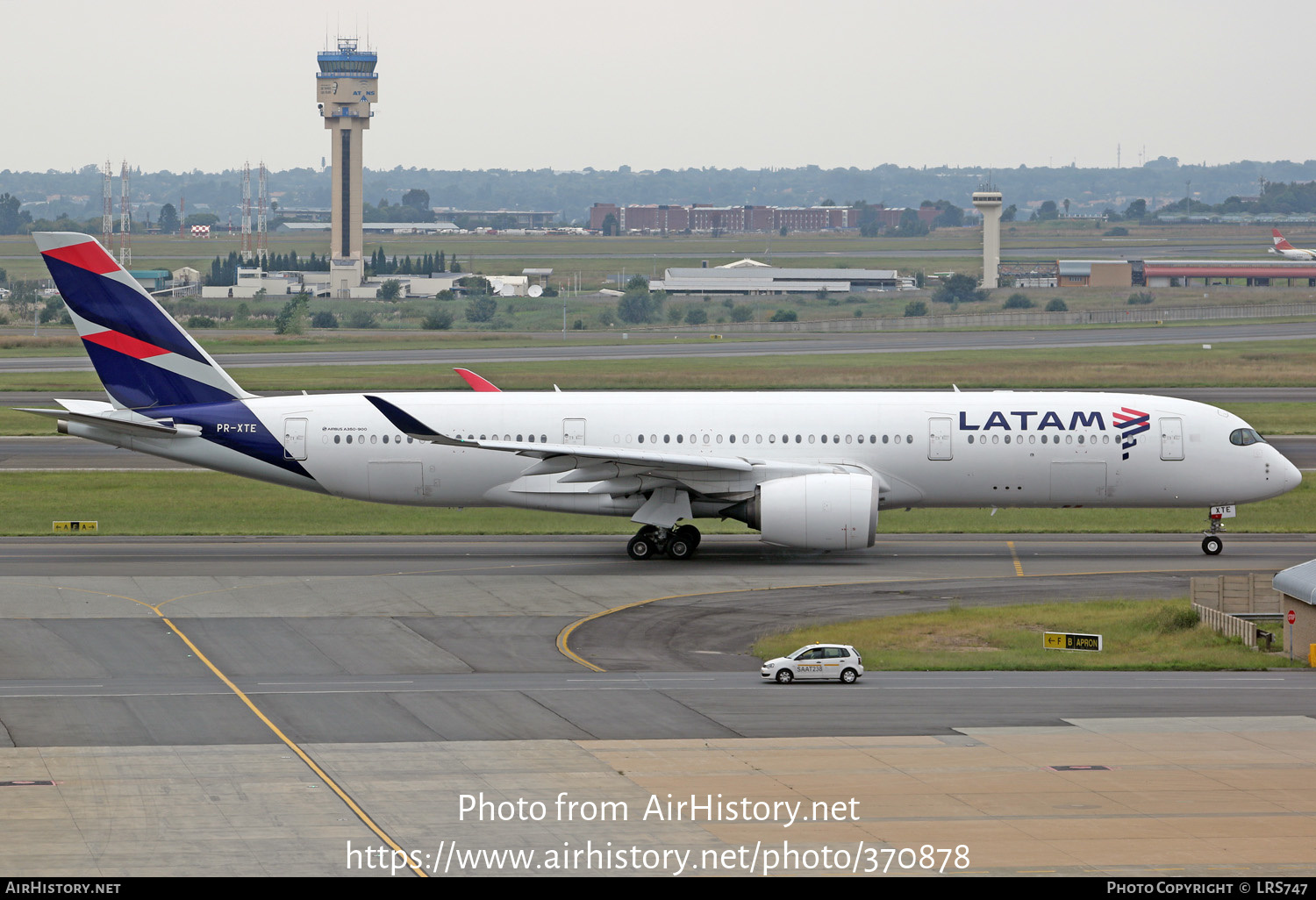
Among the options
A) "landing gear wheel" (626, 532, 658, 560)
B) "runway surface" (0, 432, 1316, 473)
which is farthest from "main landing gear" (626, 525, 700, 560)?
"runway surface" (0, 432, 1316, 473)

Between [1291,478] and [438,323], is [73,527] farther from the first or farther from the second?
[438,323]

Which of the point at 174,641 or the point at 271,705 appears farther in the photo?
the point at 174,641

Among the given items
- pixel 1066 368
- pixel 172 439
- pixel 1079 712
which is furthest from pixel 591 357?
pixel 1079 712

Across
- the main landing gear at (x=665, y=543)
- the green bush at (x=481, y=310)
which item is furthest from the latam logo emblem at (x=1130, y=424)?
the green bush at (x=481, y=310)

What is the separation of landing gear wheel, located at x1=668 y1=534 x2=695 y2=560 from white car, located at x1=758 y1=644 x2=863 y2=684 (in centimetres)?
1495

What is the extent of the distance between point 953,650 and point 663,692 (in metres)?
7.73

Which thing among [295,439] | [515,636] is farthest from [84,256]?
[515,636]

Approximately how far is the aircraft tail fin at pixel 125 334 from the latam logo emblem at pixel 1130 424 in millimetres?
27970

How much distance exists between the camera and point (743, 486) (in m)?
44.7

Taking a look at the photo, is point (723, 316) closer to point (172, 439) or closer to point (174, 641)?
point (172, 439)

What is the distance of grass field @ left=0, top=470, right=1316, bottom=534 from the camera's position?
5134 cm

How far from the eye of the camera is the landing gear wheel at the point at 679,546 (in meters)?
45.5

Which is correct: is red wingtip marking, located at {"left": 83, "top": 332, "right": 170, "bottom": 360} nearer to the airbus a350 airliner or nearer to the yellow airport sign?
the airbus a350 airliner

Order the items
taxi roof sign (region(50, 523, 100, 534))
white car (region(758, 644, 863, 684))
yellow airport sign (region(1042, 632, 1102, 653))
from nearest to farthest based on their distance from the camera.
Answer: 1. white car (region(758, 644, 863, 684))
2. yellow airport sign (region(1042, 632, 1102, 653))
3. taxi roof sign (region(50, 523, 100, 534))
